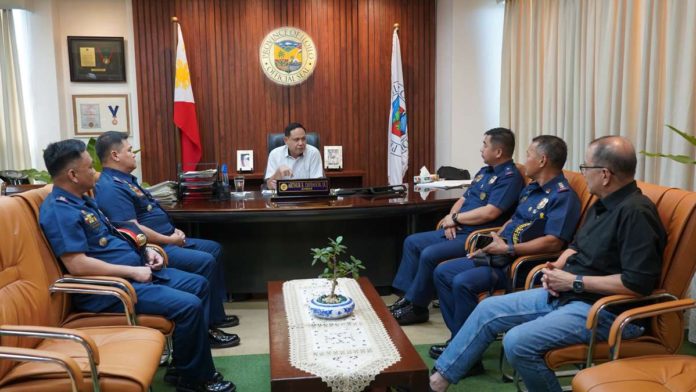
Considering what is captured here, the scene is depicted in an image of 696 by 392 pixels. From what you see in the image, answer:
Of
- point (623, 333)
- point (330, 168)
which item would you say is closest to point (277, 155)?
point (330, 168)

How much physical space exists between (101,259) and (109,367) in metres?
0.73

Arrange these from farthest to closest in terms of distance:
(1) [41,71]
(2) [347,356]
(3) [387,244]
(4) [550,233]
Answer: (1) [41,71] < (3) [387,244] < (4) [550,233] < (2) [347,356]

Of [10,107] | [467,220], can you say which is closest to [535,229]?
[467,220]

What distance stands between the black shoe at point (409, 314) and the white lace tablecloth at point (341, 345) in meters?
0.93

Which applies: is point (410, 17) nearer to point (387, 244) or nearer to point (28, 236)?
point (387, 244)

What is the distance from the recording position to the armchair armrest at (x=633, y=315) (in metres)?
1.82

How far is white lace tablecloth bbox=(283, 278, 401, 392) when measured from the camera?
179cm

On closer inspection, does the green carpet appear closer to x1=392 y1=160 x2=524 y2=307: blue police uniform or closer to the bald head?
x1=392 y1=160 x2=524 y2=307: blue police uniform

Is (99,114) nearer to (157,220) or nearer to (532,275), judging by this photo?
(157,220)

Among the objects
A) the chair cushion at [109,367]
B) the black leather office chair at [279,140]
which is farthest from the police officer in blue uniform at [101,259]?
the black leather office chair at [279,140]

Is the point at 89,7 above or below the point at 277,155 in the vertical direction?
above

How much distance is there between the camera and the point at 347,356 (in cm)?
191

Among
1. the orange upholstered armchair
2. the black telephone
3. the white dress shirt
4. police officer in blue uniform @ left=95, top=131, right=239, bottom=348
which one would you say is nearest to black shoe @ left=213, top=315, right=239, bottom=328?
police officer in blue uniform @ left=95, top=131, right=239, bottom=348

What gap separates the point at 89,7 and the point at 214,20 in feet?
4.07
